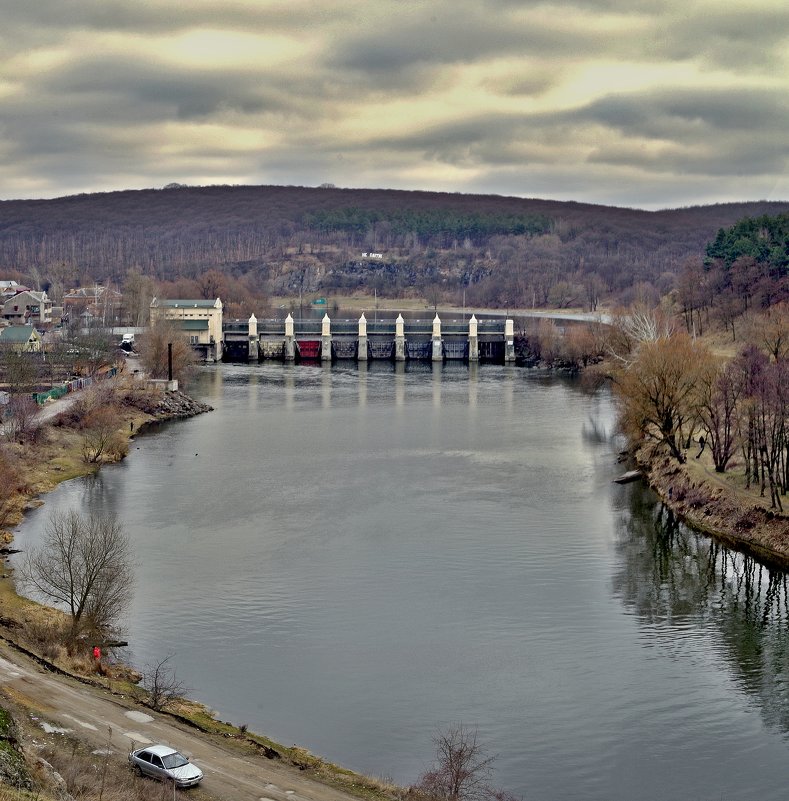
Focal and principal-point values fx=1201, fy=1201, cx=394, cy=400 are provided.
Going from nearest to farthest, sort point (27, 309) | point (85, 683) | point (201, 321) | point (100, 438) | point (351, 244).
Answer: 1. point (85, 683)
2. point (100, 438)
3. point (201, 321)
4. point (27, 309)
5. point (351, 244)

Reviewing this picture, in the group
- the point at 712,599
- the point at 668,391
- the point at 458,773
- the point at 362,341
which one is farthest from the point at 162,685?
the point at 362,341

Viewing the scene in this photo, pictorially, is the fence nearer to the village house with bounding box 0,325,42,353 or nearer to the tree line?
the village house with bounding box 0,325,42,353

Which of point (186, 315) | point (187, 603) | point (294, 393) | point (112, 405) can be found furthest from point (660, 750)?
point (186, 315)

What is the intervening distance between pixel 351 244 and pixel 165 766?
464 ft

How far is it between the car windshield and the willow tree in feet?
59.6

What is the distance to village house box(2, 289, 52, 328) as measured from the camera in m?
70.3

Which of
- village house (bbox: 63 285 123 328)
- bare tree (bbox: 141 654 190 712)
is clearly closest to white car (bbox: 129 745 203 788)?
bare tree (bbox: 141 654 190 712)

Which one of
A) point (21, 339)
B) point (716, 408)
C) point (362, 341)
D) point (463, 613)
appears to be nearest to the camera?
point (463, 613)

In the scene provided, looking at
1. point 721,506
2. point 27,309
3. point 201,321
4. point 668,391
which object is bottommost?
point 721,506

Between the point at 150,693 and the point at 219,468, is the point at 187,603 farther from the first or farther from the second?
the point at 219,468

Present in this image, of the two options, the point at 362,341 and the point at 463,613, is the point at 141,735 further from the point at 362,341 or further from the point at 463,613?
the point at 362,341

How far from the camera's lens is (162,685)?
14703mm

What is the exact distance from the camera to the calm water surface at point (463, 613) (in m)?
13.8

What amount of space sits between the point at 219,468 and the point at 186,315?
36.2 metres
